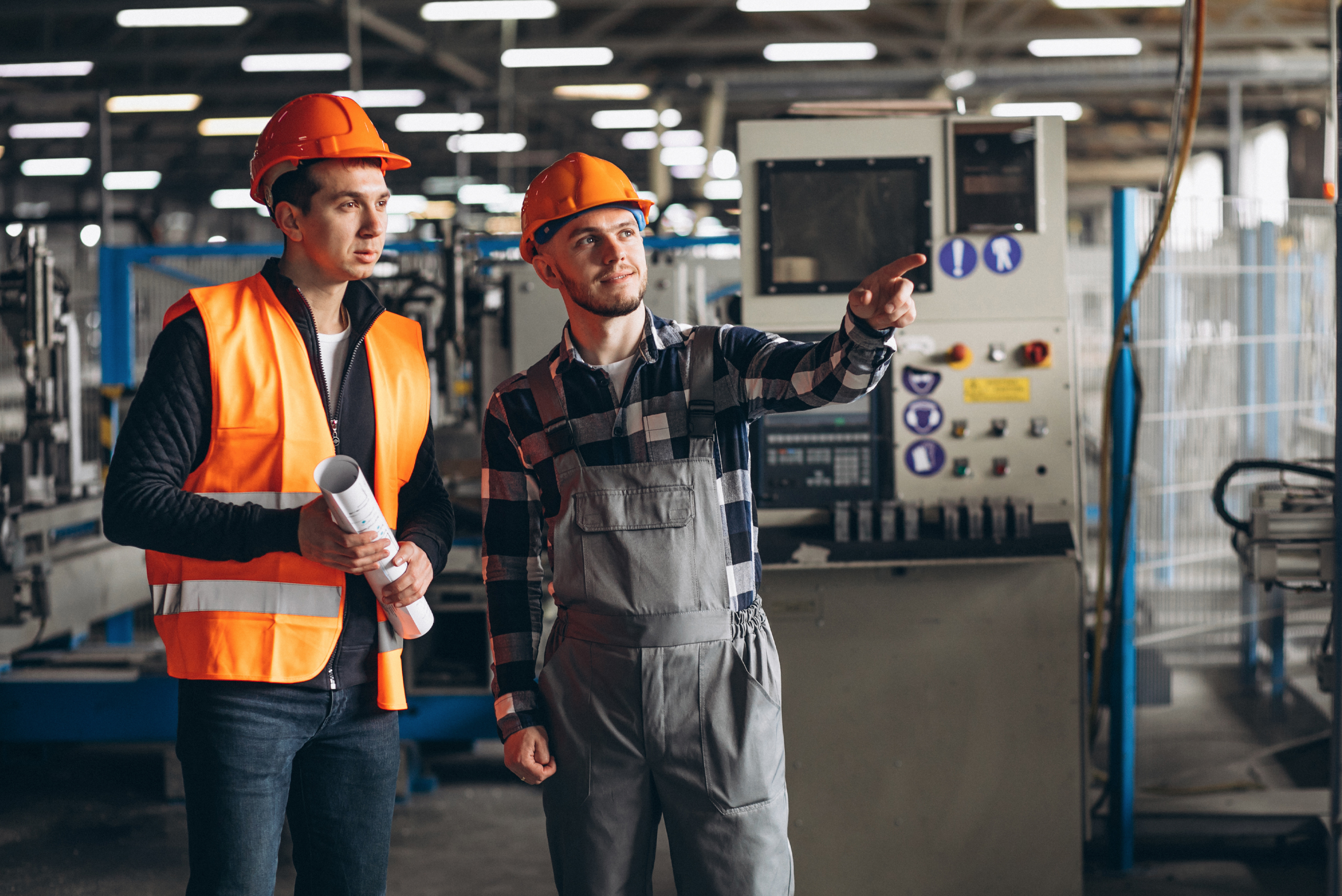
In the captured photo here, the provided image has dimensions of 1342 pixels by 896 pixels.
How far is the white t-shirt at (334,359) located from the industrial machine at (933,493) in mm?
1195

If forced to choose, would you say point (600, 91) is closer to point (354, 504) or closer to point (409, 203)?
point (409, 203)

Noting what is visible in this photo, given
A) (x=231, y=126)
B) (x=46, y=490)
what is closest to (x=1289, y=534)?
(x=46, y=490)

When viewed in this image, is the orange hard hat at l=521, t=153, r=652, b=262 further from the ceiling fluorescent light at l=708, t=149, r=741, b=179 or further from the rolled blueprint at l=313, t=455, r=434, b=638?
the ceiling fluorescent light at l=708, t=149, r=741, b=179

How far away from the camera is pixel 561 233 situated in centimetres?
180

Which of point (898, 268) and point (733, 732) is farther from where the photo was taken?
point (733, 732)

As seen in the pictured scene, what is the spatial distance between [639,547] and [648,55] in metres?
9.70

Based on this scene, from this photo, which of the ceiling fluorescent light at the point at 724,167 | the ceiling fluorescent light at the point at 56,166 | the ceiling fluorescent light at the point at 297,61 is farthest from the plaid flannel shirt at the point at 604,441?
the ceiling fluorescent light at the point at 56,166

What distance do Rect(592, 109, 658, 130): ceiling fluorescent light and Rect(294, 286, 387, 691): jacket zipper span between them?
10623 mm

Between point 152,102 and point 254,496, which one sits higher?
point 152,102

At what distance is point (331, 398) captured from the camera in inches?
68.6

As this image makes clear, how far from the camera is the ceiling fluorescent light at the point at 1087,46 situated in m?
9.17

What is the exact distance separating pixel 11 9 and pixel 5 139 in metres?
5.73

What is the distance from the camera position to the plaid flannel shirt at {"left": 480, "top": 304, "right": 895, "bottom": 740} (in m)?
1.78

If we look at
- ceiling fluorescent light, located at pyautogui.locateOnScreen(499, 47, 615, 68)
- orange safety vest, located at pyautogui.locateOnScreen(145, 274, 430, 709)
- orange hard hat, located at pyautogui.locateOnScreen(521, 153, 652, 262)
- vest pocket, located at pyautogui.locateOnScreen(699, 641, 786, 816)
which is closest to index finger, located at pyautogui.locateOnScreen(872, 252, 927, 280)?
orange hard hat, located at pyautogui.locateOnScreen(521, 153, 652, 262)
